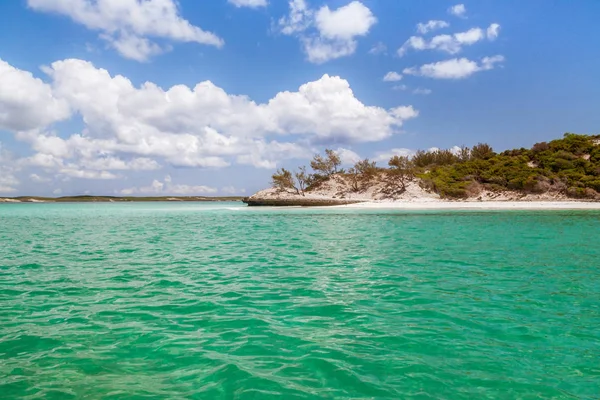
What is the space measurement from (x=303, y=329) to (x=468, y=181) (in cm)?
8209

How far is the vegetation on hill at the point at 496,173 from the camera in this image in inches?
2940

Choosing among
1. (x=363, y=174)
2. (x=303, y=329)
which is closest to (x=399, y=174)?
(x=363, y=174)

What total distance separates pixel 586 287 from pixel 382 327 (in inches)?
255

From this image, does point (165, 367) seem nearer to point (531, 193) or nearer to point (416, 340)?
point (416, 340)

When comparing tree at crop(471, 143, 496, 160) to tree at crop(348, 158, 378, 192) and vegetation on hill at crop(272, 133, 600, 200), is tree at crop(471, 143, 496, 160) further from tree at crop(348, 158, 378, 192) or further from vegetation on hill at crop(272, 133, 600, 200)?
tree at crop(348, 158, 378, 192)

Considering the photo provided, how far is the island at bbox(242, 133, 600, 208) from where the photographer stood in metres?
73.2

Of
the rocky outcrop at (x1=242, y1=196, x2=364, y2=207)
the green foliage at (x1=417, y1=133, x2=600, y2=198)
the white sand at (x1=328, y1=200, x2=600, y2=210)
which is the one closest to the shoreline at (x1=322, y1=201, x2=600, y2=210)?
the white sand at (x1=328, y1=200, x2=600, y2=210)

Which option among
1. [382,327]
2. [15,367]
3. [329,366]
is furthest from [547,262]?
[15,367]

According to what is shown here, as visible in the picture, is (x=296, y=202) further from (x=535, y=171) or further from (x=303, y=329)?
(x=303, y=329)

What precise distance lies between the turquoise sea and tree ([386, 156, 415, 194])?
235 feet

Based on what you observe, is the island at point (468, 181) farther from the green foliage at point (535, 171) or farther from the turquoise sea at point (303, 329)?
the turquoise sea at point (303, 329)

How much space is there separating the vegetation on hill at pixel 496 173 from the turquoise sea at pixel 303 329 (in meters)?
69.0

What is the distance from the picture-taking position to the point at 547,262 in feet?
46.4

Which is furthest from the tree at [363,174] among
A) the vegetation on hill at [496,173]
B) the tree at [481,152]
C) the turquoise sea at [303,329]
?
the turquoise sea at [303,329]
